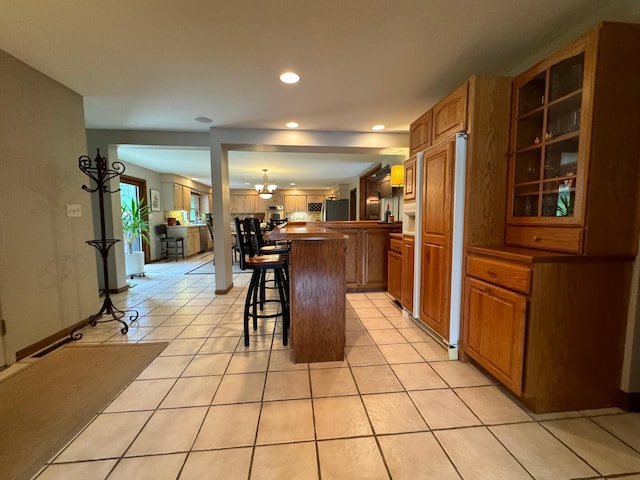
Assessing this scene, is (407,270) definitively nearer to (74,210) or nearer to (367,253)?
(367,253)

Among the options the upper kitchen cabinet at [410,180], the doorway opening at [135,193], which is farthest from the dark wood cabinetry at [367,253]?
the doorway opening at [135,193]

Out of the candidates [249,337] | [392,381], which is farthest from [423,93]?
[249,337]

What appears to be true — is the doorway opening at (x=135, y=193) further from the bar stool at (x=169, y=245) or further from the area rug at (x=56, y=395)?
the area rug at (x=56, y=395)

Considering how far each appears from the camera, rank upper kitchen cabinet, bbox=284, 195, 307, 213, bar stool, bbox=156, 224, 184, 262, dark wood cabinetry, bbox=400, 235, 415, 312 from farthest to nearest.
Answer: upper kitchen cabinet, bbox=284, 195, 307, 213 → bar stool, bbox=156, 224, 184, 262 → dark wood cabinetry, bbox=400, 235, 415, 312

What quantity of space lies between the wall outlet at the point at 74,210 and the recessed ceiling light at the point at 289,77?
234 cm

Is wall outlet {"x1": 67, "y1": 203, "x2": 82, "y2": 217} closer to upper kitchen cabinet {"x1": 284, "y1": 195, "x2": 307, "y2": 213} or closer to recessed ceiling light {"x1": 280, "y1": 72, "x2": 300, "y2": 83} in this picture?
recessed ceiling light {"x1": 280, "y1": 72, "x2": 300, "y2": 83}

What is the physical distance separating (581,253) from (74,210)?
3.99m

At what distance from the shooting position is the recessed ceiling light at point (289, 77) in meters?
2.29

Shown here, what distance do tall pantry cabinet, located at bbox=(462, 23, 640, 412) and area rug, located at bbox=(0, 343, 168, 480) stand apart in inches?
94.6

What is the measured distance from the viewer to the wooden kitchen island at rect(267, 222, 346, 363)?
1.94 m

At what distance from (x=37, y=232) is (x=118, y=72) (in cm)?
151

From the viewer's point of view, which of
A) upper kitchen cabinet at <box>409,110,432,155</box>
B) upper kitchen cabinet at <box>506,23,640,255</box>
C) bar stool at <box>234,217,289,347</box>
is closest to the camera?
upper kitchen cabinet at <box>506,23,640,255</box>

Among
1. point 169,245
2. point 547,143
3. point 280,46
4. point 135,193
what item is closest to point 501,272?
point 547,143

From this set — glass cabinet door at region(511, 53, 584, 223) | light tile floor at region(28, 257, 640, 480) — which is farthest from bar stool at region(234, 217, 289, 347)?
glass cabinet door at region(511, 53, 584, 223)
